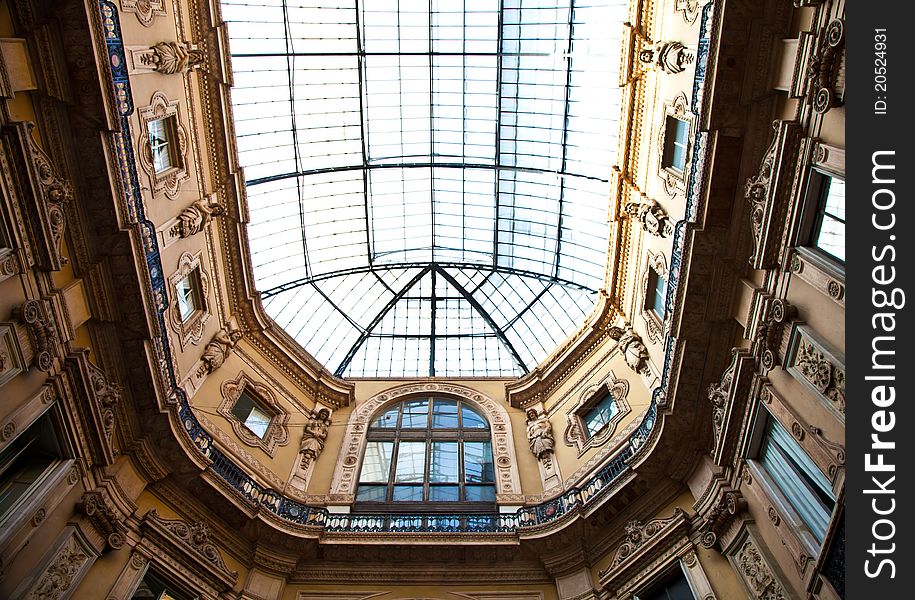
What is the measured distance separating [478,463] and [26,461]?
11.9 m

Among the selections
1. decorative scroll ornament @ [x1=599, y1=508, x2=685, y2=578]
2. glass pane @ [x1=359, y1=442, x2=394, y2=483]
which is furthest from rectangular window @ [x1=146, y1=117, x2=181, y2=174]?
decorative scroll ornament @ [x1=599, y1=508, x2=685, y2=578]

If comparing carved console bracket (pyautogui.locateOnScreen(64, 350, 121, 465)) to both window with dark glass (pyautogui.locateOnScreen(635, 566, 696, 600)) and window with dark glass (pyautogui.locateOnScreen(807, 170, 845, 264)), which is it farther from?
window with dark glass (pyautogui.locateOnScreen(807, 170, 845, 264))

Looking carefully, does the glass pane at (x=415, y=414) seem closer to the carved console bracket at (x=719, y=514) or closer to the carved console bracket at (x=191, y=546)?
the carved console bracket at (x=191, y=546)

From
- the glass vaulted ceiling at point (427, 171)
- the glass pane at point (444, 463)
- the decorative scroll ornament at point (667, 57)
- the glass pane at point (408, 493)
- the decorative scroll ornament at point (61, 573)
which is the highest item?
the glass vaulted ceiling at point (427, 171)

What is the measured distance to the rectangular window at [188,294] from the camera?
51.2 ft

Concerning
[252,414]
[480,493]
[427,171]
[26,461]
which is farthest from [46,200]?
[427,171]

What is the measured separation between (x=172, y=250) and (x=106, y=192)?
3341 millimetres

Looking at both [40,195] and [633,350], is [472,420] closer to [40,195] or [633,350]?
[633,350]

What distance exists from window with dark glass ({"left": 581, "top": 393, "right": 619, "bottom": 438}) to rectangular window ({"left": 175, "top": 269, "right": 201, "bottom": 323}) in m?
11.5

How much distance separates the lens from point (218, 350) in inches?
676

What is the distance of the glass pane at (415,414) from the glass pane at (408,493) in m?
Answer: 2.99

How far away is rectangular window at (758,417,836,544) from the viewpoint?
9312 mm

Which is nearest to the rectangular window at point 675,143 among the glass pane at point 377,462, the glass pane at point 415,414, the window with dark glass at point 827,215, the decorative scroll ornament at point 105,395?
the window with dark glass at point 827,215
